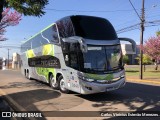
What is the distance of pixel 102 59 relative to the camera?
42.5 ft

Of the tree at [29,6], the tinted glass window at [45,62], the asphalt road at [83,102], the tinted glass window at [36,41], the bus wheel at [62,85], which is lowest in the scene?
the asphalt road at [83,102]

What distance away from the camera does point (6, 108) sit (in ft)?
35.5

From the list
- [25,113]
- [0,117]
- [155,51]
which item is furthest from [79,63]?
[155,51]

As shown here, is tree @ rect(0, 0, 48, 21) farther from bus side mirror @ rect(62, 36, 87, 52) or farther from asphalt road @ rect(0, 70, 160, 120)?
asphalt road @ rect(0, 70, 160, 120)

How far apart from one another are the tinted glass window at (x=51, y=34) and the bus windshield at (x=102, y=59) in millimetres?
3276

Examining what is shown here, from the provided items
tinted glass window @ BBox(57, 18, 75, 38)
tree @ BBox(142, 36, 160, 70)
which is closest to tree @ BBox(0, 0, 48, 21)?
tinted glass window @ BBox(57, 18, 75, 38)

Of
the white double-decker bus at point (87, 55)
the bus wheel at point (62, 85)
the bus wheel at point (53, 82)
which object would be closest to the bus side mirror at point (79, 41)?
the white double-decker bus at point (87, 55)

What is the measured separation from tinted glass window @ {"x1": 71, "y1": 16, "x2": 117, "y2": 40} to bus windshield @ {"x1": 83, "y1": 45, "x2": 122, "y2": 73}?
21.4 inches

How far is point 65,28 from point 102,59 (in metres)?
2.77

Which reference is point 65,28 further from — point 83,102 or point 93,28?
point 83,102

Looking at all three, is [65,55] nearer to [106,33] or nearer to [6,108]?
[106,33]

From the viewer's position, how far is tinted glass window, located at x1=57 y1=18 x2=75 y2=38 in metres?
13.8

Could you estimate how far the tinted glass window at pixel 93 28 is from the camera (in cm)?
1318

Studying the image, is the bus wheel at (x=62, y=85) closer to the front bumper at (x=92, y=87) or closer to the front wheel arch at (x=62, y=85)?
the front wheel arch at (x=62, y=85)
